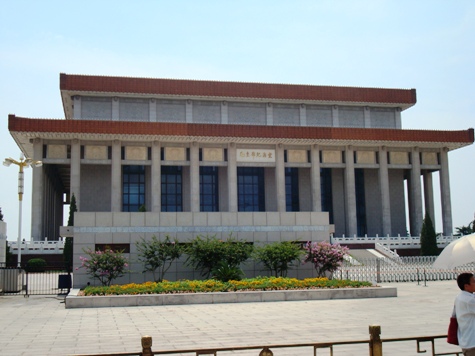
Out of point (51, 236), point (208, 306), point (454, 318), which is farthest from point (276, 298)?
point (51, 236)

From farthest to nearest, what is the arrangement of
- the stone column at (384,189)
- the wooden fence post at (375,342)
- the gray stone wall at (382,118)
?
the gray stone wall at (382,118) < the stone column at (384,189) < the wooden fence post at (375,342)

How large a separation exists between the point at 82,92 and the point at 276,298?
3677 centimetres

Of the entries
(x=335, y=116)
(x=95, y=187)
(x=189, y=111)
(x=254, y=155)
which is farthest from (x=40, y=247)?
(x=335, y=116)

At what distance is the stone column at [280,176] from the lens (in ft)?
164

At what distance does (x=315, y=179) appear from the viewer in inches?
1996

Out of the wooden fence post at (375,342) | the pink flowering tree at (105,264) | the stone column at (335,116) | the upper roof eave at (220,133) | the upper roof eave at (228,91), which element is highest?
the upper roof eave at (228,91)

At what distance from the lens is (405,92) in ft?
192

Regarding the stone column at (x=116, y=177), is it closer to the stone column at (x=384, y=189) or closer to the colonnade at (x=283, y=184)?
the colonnade at (x=283, y=184)

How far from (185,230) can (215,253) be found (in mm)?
2371

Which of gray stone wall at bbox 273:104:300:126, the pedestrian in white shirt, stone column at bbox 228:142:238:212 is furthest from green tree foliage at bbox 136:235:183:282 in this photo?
gray stone wall at bbox 273:104:300:126

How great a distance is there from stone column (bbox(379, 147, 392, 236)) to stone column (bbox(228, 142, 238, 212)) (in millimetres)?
13981

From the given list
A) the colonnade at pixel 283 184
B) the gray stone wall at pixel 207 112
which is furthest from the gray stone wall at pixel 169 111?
the colonnade at pixel 283 184

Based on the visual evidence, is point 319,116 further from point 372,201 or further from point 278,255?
point 278,255

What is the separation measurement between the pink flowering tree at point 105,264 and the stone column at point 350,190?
104 feet
